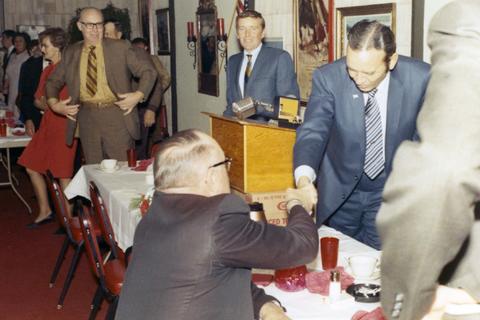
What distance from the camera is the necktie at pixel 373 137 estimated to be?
3.32m

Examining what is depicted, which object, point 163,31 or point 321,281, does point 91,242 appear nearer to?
point 321,281

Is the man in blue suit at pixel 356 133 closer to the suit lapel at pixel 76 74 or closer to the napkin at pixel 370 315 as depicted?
the napkin at pixel 370 315

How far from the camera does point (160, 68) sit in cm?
856

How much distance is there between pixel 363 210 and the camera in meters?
3.40

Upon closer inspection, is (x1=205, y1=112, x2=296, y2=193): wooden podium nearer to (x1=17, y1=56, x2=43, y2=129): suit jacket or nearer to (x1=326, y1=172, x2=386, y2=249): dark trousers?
(x1=326, y1=172, x2=386, y2=249): dark trousers

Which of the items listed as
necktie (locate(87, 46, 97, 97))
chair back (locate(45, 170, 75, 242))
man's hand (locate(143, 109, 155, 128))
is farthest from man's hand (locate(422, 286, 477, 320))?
man's hand (locate(143, 109, 155, 128))

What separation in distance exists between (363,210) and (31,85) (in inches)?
215

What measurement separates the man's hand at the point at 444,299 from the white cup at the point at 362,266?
4.06ft

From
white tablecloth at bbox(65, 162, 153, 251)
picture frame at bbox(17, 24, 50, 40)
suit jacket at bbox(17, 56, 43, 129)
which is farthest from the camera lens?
picture frame at bbox(17, 24, 50, 40)

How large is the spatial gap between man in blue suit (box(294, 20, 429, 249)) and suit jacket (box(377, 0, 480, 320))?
1.93 m

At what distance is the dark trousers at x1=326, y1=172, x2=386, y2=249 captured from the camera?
338cm

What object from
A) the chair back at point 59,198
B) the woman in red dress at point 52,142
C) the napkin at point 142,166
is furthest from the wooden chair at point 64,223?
the woman in red dress at point 52,142

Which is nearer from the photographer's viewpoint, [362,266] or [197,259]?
[197,259]

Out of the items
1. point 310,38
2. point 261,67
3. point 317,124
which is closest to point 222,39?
point 310,38
